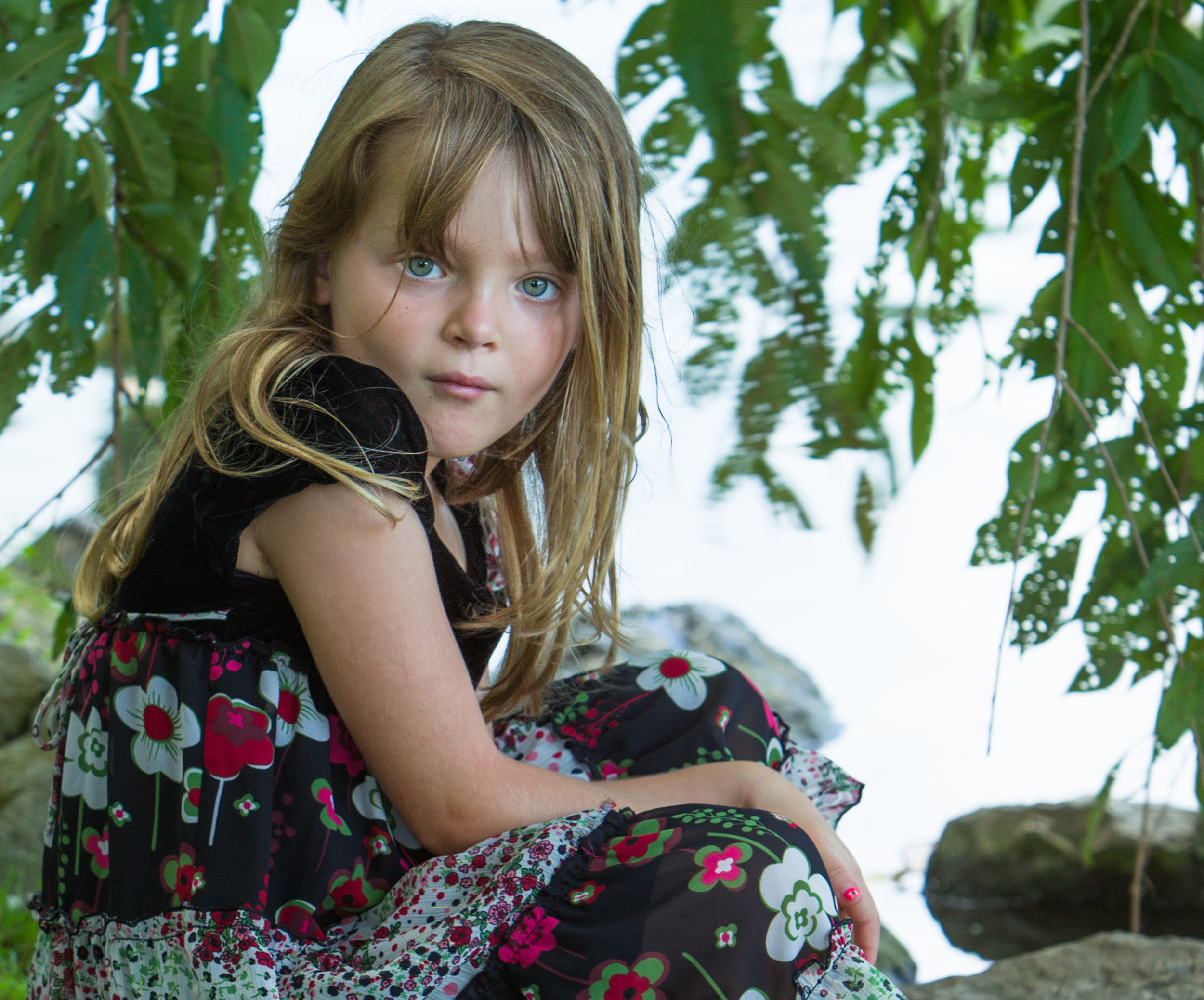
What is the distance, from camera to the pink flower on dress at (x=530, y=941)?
65 centimetres

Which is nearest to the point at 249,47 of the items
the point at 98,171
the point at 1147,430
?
the point at 98,171

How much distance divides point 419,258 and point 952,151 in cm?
62

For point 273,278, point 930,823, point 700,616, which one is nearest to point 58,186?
point 273,278

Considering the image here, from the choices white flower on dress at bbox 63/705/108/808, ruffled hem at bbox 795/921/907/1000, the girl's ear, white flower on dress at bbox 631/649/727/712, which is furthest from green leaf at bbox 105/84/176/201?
ruffled hem at bbox 795/921/907/1000

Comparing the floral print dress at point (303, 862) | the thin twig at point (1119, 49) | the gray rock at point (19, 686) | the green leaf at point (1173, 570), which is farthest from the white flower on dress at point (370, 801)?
the gray rock at point (19, 686)

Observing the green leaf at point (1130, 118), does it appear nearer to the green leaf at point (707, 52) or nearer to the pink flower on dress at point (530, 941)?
the green leaf at point (707, 52)

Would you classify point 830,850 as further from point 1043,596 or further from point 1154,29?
point 1154,29

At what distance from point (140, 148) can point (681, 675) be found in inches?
25.2

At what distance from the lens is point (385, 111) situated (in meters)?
0.78

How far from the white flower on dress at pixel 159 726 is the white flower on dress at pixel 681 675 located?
0.36 m

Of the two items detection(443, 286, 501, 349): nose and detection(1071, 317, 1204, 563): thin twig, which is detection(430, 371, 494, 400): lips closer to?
detection(443, 286, 501, 349): nose

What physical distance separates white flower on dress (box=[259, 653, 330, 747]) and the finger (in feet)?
1.19

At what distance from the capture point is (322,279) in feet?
2.83

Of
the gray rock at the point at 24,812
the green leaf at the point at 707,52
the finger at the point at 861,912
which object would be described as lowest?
the gray rock at the point at 24,812
